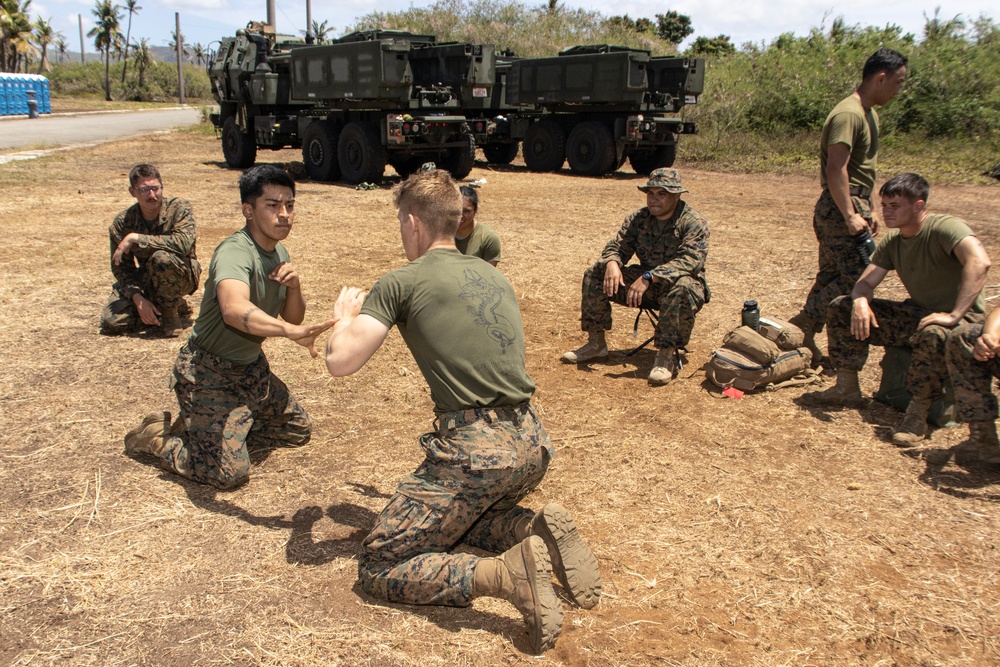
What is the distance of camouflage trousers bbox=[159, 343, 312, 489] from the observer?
3.77 metres

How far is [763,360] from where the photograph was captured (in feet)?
16.6

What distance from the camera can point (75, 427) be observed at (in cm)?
439

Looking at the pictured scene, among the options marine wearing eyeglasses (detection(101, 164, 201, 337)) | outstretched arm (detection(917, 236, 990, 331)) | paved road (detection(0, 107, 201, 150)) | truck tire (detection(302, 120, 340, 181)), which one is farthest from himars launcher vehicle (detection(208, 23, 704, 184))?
outstretched arm (detection(917, 236, 990, 331))

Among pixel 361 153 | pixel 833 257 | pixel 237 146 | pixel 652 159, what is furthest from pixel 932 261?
pixel 237 146

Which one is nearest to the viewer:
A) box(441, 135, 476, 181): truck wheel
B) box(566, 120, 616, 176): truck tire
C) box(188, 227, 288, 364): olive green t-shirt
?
box(188, 227, 288, 364): olive green t-shirt

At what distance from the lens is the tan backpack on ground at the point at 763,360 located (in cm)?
507

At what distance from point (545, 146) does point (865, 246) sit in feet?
43.4

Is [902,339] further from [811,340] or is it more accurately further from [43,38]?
[43,38]

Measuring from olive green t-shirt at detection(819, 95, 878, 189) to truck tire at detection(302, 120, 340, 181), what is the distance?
10.9m

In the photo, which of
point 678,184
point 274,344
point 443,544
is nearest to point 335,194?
point 274,344

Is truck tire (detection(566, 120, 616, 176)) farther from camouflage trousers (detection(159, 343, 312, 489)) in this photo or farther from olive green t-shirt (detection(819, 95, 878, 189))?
camouflage trousers (detection(159, 343, 312, 489))

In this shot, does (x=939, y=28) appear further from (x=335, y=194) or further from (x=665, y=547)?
(x=665, y=547)

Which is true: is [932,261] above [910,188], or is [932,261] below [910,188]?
below

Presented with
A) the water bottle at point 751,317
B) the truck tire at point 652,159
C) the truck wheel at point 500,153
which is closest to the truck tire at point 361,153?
the truck wheel at point 500,153
